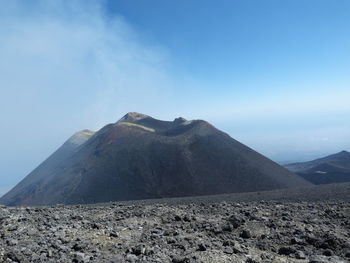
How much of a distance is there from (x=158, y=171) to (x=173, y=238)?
1577 inches

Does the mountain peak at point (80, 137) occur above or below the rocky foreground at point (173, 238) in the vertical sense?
above

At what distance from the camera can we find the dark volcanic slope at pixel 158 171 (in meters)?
45.8

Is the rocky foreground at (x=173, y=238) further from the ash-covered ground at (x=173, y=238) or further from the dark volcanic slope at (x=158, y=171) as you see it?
the dark volcanic slope at (x=158, y=171)

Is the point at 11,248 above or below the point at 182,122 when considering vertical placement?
below

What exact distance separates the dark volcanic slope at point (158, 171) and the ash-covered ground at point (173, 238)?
31.2 m

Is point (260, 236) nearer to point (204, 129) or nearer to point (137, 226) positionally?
point (137, 226)

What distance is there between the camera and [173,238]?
1016 centimetres

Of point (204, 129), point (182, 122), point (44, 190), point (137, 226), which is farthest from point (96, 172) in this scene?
point (137, 226)

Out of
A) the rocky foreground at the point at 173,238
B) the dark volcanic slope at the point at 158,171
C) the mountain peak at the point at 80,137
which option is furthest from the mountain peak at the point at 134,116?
the rocky foreground at the point at 173,238

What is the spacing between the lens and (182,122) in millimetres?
71625

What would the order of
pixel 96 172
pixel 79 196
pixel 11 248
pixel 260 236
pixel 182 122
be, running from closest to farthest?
pixel 11 248
pixel 260 236
pixel 79 196
pixel 96 172
pixel 182 122

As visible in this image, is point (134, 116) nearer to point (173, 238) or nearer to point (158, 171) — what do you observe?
point (158, 171)

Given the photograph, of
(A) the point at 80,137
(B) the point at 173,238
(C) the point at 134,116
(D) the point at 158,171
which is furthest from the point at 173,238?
(A) the point at 80,137

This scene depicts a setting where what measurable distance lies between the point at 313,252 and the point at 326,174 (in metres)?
59.0
